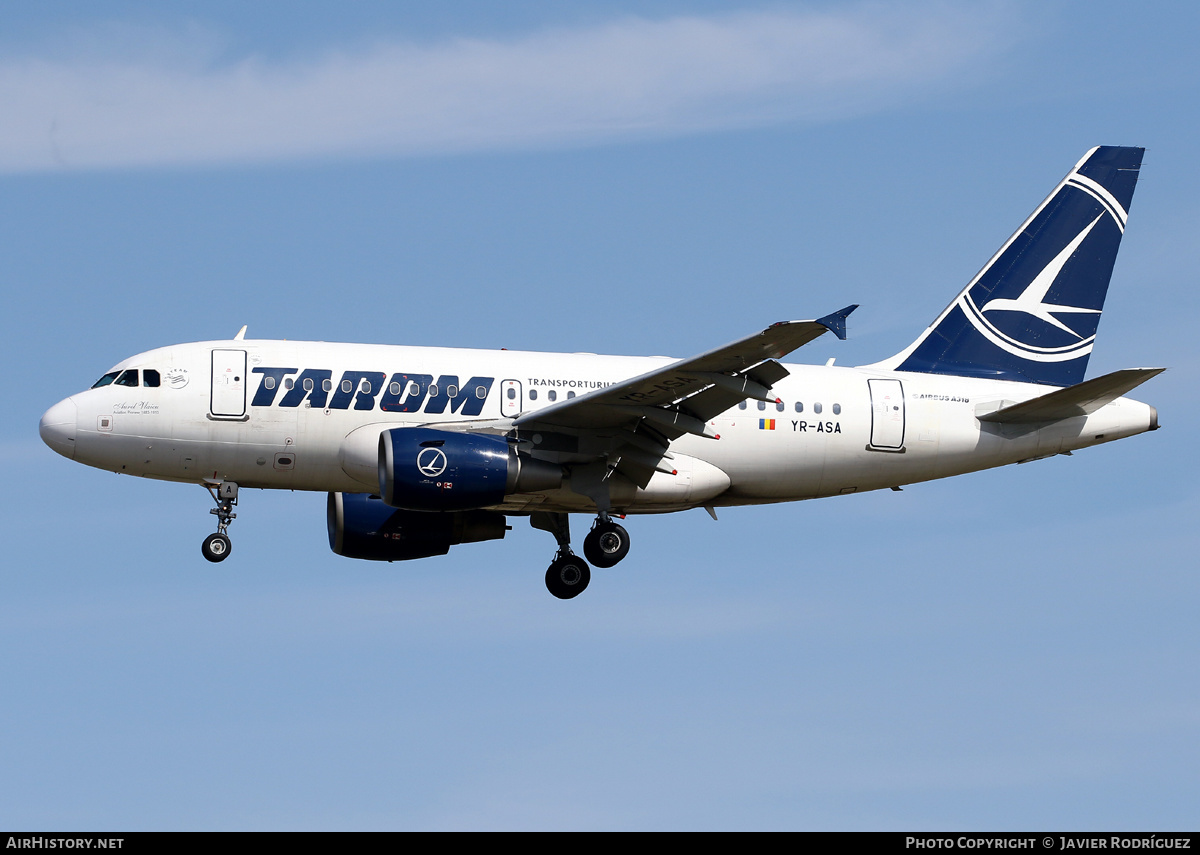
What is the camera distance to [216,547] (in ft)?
103

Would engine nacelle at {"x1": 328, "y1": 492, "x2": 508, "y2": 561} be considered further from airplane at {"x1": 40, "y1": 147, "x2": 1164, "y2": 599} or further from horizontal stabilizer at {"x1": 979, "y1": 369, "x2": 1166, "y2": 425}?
horizontal stabilizer at {"x1": 979, "y1": 369, "x2": 1166, "y2": 425}

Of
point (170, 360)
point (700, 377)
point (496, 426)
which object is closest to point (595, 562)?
point (496, 426)

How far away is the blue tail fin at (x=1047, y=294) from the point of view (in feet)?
117

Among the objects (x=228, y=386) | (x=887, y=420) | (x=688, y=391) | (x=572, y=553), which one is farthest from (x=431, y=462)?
(x=887, y=420)

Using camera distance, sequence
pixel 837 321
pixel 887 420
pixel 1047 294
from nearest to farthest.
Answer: pixel 837 321 → pixel 887 420 → pixel 1047 294

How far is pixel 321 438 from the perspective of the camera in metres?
31.0

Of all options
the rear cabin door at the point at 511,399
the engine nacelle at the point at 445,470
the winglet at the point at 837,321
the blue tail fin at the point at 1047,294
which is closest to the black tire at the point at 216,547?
the engine nacelle at the point at 445,470

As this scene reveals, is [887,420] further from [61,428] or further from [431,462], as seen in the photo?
[61,428]

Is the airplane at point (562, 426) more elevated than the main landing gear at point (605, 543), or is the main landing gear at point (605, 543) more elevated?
the airplane at point (562, 426)

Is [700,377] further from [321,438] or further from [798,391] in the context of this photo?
[321,438]

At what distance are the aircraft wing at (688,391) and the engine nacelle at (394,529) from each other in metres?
4.66

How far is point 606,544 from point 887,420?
20.6 ft

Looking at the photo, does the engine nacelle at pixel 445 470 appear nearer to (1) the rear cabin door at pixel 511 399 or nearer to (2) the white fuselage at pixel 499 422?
(2) the white fuselage at pixel 499 422

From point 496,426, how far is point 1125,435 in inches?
515
